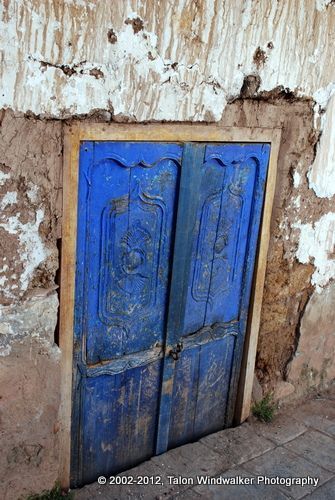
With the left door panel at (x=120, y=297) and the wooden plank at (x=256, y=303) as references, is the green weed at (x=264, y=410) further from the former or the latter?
the left door panel at (x=120, y=297)

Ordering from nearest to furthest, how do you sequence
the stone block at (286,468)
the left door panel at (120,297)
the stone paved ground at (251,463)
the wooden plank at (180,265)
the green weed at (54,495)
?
the left door panel at (120,297)
the green weed at (54,495)
the wooden plank at (180,265)
the stone paved ground at (251,463)
the stone block at (286,468)

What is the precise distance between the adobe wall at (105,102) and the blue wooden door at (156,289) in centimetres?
19

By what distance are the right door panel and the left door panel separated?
139mm

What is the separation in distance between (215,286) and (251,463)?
1085mm

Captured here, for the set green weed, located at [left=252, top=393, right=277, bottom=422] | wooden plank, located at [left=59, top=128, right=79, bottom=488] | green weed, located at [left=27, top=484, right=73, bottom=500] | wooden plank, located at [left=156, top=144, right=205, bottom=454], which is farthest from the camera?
green weed, located at [left=252, top=393, right=277, bottom=422]

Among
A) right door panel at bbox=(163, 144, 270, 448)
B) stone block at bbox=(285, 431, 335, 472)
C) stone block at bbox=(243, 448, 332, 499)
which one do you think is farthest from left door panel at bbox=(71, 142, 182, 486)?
stone block at bbox=(285, 431, 335, 472)

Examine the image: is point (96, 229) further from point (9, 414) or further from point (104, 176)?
point (9, 414)

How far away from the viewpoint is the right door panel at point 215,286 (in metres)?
3.36

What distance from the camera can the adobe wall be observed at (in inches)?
99.4

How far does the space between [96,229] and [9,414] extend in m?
0.96

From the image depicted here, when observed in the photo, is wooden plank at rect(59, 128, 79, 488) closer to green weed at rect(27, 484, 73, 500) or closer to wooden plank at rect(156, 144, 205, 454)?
green weed at rect(27, 484, 73, 500)

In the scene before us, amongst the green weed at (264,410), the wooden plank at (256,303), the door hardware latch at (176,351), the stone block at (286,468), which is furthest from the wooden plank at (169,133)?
the stone block at (286,468)

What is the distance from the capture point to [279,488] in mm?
3408

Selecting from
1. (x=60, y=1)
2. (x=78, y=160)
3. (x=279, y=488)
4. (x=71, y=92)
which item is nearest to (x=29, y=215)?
(x=78, y=160)
